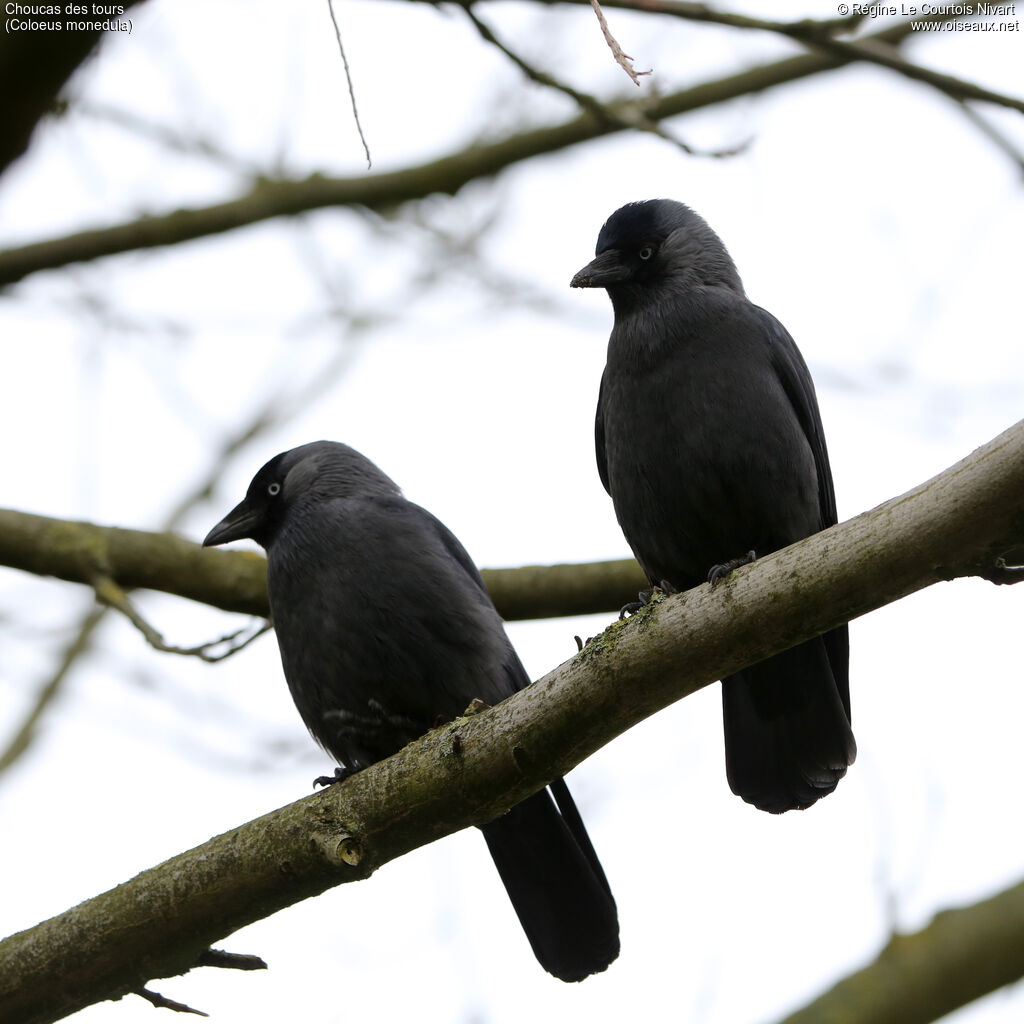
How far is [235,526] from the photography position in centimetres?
656

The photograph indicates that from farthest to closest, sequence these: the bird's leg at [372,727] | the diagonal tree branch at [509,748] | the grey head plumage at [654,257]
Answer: the grey head plumage at [654,257] < the bird's leg at [372,727] < the diagonal tree branch at [509,748]

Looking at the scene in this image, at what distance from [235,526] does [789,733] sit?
9.52ft

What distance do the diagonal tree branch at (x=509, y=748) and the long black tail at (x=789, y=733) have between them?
1.34 m

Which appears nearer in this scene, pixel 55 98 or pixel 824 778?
pixel 55 98

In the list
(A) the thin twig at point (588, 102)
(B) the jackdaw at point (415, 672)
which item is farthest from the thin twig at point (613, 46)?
(B) the jackdaw at point (415, 672)

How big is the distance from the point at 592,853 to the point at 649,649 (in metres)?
2.02

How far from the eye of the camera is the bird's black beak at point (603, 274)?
5.77 meters

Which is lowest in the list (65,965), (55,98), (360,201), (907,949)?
(907,949)

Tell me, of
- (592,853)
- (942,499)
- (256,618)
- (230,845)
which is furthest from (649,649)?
(256,618)

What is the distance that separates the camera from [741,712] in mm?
5215

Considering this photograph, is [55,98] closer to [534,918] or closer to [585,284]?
[585,284]

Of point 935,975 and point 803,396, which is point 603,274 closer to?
point 803,396

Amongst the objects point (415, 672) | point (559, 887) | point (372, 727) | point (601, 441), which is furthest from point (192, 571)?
point (559, 887)

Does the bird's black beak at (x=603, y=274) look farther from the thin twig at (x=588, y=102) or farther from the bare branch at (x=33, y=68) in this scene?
the bare branch at (x=33, y=68)
